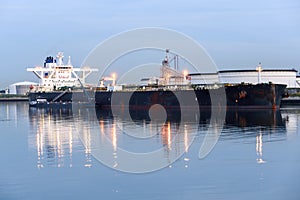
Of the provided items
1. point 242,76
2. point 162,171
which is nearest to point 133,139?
point 162,171

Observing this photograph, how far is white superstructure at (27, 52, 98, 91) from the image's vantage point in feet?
238

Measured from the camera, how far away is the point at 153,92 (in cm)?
5200

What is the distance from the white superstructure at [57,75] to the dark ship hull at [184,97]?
18.8ft

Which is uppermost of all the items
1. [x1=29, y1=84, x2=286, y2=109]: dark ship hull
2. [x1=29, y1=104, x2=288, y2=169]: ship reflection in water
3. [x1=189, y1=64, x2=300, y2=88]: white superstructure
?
[x1=189, y1=64, x2=300, y2=88]: white superstructure

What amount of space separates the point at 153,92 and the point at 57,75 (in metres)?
25.4

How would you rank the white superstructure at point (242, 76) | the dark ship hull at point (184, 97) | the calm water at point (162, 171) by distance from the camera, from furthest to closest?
the white superstructure at point (242, 76) → the dark ship hull at point (184, 97) → the calm water at point (162, 171)

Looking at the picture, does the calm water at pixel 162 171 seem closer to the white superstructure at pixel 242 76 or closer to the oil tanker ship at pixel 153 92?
the oil tanker ship at pixel 153 92

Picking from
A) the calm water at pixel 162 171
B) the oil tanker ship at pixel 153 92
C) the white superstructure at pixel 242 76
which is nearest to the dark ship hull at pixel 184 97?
the oil tanker ship at pixel 153 92

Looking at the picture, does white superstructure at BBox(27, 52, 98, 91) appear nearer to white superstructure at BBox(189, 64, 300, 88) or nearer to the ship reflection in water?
white superstructure at BBox(189, 64, 300, 88)

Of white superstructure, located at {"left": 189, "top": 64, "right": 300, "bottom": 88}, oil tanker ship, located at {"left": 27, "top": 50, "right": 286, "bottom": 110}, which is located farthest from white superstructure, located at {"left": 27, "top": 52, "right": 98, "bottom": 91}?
white superstructure, located at {"left": 189, "top": 64, "right": 300, "bottom": 88}

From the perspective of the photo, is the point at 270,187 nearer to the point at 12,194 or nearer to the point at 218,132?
the point at 12,194

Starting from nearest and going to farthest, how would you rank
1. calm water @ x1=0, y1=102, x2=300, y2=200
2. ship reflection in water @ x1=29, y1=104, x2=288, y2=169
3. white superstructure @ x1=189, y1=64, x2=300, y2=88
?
calm water @ x1=0, y1=102, x2=300, y2=200 < ship reflection in water @ x1=29, y1=104, x2=288, y2=169 < white superstructure @ x1=189, y1=64, x2=300, y2=88

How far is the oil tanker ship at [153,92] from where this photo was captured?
44.9m

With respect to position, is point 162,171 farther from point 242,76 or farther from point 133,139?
point 242,76
